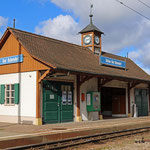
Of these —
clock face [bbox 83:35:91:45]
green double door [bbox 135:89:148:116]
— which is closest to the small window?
clock face [bbox 83:35:91:45]

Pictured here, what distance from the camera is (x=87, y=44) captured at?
21156mm

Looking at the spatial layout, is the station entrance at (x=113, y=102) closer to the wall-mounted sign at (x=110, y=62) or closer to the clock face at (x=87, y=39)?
the wall-mounted sign at (x=110, y=62)

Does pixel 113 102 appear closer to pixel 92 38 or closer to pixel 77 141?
pixel 92 38

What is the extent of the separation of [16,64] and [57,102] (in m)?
3.18

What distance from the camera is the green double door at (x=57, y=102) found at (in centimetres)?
1423

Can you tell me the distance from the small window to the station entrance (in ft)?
26.4

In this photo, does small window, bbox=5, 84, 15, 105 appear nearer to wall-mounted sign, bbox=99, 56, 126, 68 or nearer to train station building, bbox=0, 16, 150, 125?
train station building, bbox=0, 16, 150, 125

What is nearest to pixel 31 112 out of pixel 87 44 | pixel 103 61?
pixel 103 61

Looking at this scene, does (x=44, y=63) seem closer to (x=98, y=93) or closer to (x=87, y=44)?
(x=98, y=93)

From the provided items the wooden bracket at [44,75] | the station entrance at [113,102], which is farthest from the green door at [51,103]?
the station entrance at [113,102]

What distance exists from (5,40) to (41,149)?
9.35 m

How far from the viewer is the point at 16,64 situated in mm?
15336

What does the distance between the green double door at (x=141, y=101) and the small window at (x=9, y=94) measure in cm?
1099

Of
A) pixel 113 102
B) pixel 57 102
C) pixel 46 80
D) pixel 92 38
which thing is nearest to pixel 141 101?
pixel 113 102
